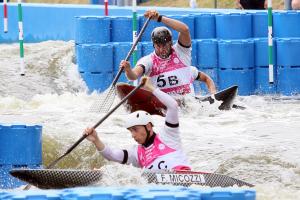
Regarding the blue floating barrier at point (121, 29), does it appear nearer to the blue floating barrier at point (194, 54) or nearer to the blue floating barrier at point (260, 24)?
the blue floating barrier at point (194, 54)

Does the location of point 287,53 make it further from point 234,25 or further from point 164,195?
point 164,195

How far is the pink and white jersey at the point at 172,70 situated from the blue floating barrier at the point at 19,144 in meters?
3.18

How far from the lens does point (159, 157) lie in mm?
9656

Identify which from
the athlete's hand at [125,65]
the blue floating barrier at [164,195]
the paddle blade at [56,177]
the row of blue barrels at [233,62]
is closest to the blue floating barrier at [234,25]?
the row of blue barrels at [233,62]

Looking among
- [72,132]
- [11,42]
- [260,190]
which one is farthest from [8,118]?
[11,42]

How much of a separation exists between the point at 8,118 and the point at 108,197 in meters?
7.78

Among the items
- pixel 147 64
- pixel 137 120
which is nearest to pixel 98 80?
pixel 147 64

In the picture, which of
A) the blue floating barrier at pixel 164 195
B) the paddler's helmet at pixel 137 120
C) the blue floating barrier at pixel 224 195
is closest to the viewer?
the blue floating barrier at pixel 164 195

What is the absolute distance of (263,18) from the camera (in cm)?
1672

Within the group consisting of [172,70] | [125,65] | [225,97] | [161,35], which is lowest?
[225,97]

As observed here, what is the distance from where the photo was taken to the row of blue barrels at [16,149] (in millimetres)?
9953

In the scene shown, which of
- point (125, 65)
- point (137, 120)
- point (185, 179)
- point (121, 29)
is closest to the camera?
point (185, 179)

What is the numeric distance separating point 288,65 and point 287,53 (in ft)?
0.55

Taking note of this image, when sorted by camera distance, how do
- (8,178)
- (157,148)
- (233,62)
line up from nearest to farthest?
(157,148) → (8,178) → (233,62)
